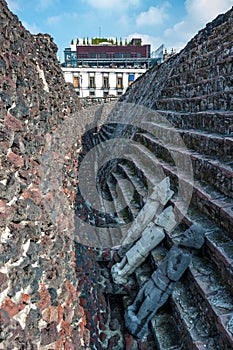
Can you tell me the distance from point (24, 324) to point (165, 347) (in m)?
1.19

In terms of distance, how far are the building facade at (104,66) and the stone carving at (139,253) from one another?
68.8ft

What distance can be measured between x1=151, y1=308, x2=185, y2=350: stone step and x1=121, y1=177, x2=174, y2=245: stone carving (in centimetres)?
109

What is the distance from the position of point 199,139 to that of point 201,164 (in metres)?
0.49

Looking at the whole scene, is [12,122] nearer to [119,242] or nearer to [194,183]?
[194,183]

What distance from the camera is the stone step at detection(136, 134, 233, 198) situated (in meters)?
2.50

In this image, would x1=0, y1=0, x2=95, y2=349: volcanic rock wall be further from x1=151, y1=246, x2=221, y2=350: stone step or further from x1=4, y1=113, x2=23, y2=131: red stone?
x1=151, y1=246, x2=221, y2=350: stone step

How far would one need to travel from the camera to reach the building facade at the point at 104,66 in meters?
23.4

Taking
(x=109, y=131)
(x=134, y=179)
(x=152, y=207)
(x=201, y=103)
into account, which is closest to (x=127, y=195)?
(x=134, y=179)

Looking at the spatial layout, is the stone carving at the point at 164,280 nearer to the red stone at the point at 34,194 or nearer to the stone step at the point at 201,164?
the stone step at the point at 201,164

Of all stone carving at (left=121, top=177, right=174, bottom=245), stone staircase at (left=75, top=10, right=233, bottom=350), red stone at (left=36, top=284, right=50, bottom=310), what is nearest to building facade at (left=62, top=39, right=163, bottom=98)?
stone staircase at (left=75, top=10, right=233, bottom=350)

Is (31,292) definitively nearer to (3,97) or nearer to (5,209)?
(5,209)

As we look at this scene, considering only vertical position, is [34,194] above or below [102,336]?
above

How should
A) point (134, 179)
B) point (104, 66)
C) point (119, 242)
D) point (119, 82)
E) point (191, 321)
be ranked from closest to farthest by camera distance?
point (191, 321) < point (119, 242) < point (134, 179) < point (119, 82) < point (104, 66)

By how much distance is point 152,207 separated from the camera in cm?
329
